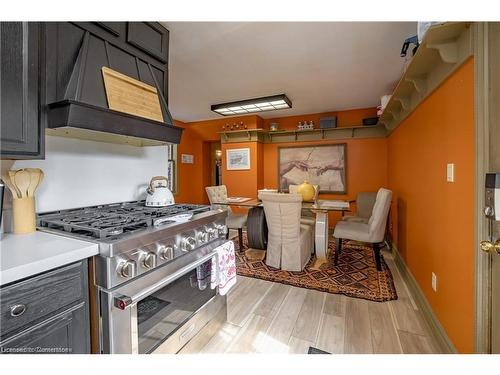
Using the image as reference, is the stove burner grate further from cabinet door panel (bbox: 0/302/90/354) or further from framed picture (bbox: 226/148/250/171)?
framed picture (bbox: 226/148/250/171)

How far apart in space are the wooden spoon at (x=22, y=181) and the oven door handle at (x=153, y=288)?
733 mm

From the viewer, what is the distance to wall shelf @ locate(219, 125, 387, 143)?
13.3ft

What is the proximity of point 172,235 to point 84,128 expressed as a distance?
0.69 metres

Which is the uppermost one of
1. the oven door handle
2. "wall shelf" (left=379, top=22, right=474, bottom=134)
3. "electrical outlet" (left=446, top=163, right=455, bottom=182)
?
"wall shelf" (left=379, top=22, right=474, bottom=134)

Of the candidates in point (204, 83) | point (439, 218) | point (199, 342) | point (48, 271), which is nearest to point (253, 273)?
point (199, 342)

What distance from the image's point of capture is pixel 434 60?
1.58 meters

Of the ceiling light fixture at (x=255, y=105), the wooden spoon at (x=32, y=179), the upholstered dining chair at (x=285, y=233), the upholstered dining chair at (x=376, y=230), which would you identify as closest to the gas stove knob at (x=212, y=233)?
the wooden spoon at (x=32, y=179)

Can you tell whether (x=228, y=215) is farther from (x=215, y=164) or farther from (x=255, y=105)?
(x=215, y=164)

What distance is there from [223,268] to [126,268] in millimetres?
699

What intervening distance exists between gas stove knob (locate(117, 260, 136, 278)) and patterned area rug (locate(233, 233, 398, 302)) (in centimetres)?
181

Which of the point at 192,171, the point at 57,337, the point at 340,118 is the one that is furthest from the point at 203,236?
the point at 192,171

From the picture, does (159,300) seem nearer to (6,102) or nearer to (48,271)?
(48,271)

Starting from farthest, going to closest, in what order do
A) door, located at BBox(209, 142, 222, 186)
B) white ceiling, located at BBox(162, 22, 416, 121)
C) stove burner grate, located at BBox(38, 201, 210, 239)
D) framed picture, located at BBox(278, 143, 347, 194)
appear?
door, located at BBox(209, 142, 222, 186) → framed picture, located at BBox(278, 143, 347, 194) → white ceiling, located at BBox(162, 22, 416, 121) → stove burner grate, located at BBox(38, 201, 210, 239)

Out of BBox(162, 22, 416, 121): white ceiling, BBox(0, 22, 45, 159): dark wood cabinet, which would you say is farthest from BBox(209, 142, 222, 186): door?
BBox(0, 22, 45, 159): dark wood cabinet
